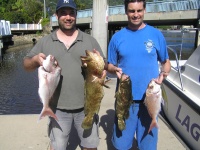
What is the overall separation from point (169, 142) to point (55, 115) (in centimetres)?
244

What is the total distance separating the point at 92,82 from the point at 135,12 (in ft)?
3.05

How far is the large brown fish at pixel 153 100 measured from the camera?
314 centimetres

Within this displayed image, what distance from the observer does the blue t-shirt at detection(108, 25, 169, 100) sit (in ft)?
10.4

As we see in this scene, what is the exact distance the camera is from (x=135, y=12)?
3125 millimetres

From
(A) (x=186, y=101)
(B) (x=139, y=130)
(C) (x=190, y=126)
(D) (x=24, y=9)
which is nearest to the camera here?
(B) (x=139, y=130)

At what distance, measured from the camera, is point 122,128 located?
3.31m

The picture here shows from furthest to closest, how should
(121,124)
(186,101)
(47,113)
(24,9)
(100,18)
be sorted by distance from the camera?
(24,9)
(100,18)
(186,101)
(121,124)
(47,113)

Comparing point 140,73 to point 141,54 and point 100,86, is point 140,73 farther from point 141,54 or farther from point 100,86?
point 100,86

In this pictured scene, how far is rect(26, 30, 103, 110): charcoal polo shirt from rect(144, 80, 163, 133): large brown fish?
757mm

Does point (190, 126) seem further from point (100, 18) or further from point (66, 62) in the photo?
point (100, 18)

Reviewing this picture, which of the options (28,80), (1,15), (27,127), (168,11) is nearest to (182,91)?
(27,127)

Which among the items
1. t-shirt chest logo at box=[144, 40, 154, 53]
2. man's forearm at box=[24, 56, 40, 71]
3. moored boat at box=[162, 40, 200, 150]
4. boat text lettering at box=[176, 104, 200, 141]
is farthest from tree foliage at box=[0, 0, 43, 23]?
t-shirt chest logo at box=[144, 40, 154, 53]

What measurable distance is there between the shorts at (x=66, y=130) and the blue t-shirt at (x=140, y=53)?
0.69m

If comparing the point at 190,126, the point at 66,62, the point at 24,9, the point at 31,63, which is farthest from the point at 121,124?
the point at 24,9
